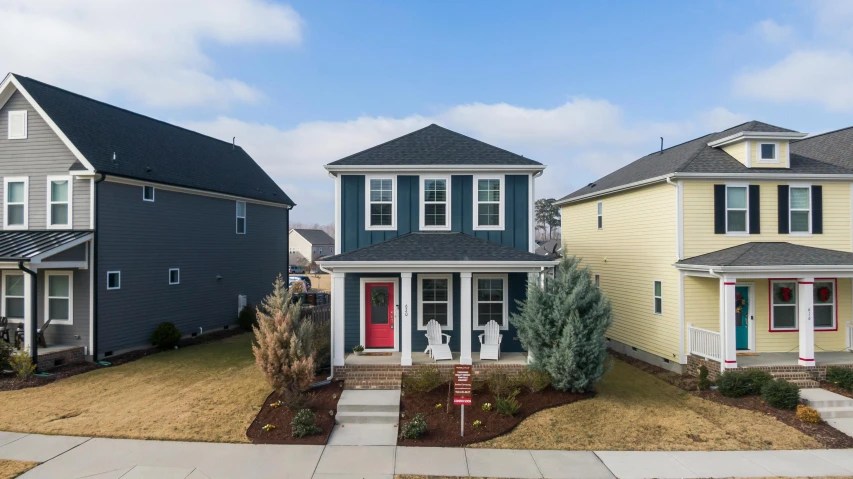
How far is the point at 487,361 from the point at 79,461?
8840mm

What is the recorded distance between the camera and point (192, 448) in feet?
27.6

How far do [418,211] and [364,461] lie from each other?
25.3 feet

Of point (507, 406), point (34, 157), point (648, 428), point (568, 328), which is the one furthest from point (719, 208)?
point (34, 157)

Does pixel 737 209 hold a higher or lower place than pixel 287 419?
higher

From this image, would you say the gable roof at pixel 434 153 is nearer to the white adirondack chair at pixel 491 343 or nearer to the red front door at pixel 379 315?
the red front door at pixel 379 315

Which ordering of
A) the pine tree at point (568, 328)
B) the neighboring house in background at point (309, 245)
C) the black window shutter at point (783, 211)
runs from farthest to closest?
1. the neighboring house in background at point (309, 245)
2. the black window shutter at point (783, 211)
3. the pine tree at point (568, 328)

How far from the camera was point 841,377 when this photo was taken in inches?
460

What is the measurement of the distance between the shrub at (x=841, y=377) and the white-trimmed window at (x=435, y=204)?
1077 centimetres

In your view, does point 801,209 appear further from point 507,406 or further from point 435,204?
point 507,406

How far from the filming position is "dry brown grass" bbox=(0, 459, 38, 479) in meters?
7.37

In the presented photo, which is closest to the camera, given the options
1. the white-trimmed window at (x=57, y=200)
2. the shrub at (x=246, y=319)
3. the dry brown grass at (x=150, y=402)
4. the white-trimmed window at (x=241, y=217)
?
the dry brown grass at (x=150, y=402)

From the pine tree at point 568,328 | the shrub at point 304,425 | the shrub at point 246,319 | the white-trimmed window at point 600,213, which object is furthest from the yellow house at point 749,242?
the shrub at point 246,319

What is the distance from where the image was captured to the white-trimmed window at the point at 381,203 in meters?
14.0

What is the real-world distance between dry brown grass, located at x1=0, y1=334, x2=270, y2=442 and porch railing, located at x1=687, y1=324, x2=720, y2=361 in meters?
11.5
